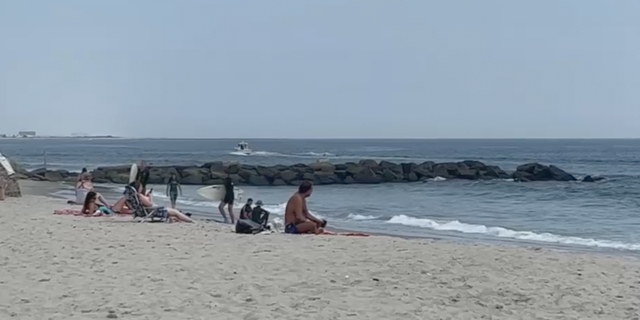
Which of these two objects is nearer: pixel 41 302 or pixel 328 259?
pixel 41 302

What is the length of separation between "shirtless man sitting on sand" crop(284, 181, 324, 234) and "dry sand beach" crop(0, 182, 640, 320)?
1069mm

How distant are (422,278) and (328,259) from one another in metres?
1.77

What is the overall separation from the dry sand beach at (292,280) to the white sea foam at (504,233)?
520cm

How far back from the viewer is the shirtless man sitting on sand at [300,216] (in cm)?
1373

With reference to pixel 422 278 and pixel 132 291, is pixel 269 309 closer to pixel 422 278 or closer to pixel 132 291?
pixel 132 291

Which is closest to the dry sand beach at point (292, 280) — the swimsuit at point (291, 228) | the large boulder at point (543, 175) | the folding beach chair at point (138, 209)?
the swimsuit at point (291, 228)

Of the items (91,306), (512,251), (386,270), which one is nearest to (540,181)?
(512,251)

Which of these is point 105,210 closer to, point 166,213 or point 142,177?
point 166,213

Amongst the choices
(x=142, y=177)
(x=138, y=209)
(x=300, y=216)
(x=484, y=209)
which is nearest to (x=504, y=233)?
(x=300, y=216)

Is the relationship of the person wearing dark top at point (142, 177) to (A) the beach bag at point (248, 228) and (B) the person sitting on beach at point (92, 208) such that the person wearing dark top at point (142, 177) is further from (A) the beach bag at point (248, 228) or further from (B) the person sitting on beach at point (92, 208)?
(A) the beach bag at point (248, 228)

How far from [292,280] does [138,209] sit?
26.3ft

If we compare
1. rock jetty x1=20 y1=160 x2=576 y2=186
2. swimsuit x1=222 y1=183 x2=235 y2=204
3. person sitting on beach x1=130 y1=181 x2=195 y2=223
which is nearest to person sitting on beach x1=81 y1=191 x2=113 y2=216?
person sitting on beach x1=130 y1=181 x2=195 y2=223

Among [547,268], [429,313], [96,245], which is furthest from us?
[96,245]

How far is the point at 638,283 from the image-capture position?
30.1ft
